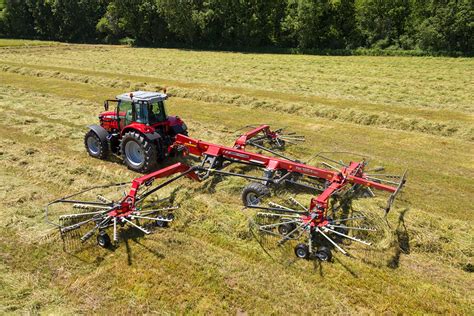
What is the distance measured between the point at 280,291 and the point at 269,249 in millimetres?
1049

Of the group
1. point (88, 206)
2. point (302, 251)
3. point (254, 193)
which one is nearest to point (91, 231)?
point (88, 206)

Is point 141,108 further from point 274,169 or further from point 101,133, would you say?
point 274,169

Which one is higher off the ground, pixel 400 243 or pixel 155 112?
pixel 155 112

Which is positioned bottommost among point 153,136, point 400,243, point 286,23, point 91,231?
point 400,243

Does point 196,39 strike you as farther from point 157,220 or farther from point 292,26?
point 157,220

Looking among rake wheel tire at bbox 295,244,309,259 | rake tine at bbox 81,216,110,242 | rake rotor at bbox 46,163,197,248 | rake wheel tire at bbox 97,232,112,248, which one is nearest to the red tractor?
rake rotor at bbox 46,163,197,248

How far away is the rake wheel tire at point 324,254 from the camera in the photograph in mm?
6633

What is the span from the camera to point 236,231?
Result: 7.43 m

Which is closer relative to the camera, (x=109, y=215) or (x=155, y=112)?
(x=109, y=215)

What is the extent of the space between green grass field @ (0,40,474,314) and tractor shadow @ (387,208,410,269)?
0.02m

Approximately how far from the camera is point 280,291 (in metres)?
6.08

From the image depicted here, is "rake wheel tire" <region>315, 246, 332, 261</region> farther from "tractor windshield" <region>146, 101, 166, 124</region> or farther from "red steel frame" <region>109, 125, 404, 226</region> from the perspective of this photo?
"tractor windshield" <region>146, 101, 166, 124</region>

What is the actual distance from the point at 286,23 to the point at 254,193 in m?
45.9

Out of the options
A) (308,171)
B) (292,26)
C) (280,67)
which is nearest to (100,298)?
(308,171)
